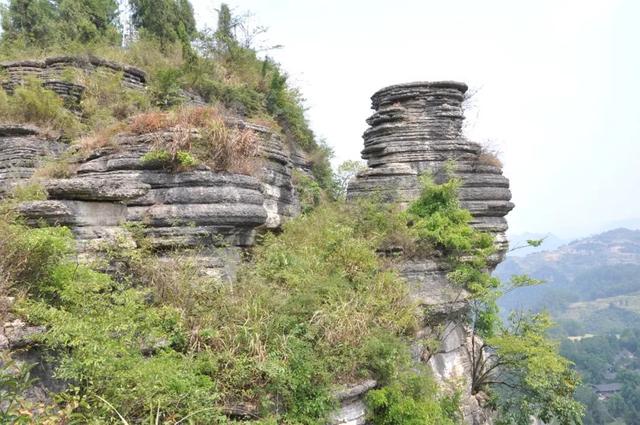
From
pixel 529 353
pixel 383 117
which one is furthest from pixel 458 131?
pixel 529 353

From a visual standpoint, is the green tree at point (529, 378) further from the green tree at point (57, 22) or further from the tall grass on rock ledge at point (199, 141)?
the green tree at point (57, 22)

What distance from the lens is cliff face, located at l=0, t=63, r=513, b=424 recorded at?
649cm

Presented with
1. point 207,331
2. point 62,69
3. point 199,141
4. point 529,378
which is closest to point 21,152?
point 62,69

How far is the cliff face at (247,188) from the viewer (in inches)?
256

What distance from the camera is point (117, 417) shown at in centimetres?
425

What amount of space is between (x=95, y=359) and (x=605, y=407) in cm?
6096

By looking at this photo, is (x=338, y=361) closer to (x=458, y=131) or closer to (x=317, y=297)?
(x=317, y=297)

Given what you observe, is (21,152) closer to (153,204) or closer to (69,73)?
(69,73)

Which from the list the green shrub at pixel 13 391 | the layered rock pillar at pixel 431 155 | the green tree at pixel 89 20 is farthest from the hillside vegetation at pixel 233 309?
the green tree at pixel 89 20

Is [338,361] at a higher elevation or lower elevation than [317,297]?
lower

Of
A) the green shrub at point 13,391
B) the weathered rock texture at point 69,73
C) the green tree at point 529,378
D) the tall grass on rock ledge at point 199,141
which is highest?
the weathered rock texture at point 69,73

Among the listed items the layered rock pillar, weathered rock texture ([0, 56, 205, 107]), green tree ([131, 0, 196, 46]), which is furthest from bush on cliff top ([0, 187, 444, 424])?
green tree ([131, 0, 196, 46])

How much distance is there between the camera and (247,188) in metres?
7.36

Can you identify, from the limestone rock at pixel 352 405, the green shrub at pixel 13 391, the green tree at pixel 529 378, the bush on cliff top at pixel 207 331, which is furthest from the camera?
the green tree at pixel 529 378
